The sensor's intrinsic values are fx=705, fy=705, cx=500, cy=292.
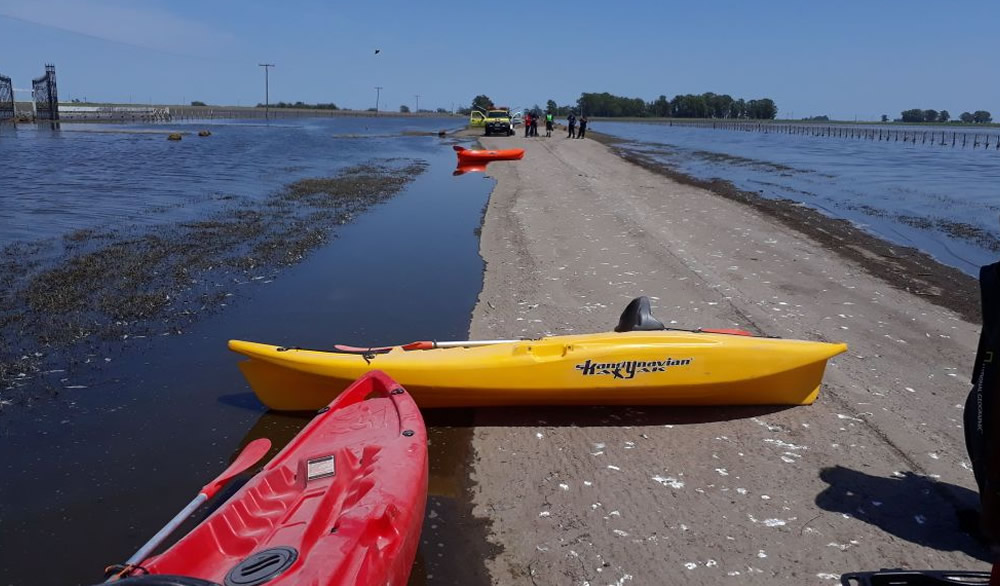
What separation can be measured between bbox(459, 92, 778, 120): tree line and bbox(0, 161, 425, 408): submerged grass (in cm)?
17965

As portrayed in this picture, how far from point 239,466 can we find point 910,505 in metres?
4.44

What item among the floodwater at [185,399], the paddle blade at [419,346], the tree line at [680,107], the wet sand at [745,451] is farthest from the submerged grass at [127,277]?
Result: the tree line at [680,107]

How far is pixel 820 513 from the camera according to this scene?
4.69 meters

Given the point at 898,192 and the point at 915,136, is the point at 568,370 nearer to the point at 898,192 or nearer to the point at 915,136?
the point at 898,192

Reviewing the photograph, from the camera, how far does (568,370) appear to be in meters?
5.86

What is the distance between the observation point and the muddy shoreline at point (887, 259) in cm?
1019

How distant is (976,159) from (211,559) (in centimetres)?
5739

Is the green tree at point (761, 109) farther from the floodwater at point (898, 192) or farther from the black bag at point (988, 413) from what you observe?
the black bag at point (988, 413)

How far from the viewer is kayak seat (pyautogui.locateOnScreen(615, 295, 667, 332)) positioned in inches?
252

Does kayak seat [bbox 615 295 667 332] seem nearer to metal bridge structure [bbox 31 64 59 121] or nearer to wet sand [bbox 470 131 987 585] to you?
wet sand [bbox 470 131 987 585]

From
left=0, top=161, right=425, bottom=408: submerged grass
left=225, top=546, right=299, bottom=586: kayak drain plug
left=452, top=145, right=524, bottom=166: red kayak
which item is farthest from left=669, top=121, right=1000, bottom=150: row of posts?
left=225, top=546, right=299, bottom=586: kayak drain plug

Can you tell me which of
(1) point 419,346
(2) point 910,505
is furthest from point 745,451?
(1) point 419,346

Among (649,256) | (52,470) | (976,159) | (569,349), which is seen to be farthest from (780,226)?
(976,159)

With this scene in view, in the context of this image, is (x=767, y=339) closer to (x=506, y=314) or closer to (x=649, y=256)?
(x=506, y=314)
